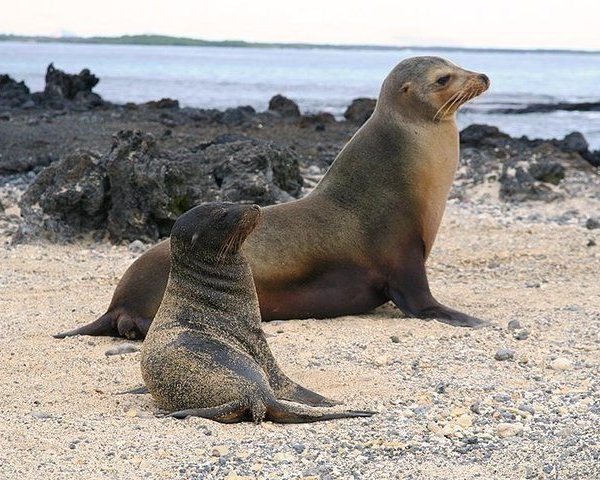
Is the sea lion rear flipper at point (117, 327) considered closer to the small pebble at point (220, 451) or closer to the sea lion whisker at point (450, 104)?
the small pebble at point (220, 451)

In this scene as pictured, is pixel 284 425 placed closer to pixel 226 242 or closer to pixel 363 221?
pixel 226 242

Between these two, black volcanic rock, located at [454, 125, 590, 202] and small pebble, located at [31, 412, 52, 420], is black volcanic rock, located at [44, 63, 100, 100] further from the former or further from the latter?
small pebble, located at [31, 412, 52, 420]

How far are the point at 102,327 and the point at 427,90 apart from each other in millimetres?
2704

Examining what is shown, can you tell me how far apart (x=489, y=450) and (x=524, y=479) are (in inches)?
13.2

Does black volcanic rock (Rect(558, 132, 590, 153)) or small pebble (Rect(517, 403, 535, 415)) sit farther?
black volcanic rock (Rect(558, 132, 590, 153))

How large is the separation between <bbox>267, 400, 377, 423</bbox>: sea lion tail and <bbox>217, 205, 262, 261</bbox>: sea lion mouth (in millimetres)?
818

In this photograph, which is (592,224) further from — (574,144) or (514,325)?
(574,144)

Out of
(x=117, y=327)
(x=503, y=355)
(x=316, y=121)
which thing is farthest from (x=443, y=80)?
(x=316, y=121)

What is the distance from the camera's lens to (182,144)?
56.6 feet

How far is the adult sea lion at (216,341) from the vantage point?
4523 millimetres

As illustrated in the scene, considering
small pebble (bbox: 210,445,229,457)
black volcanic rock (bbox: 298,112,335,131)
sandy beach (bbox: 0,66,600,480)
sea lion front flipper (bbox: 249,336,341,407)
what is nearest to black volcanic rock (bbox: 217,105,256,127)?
black volcanic rock (bbox: 298,112,335,131)

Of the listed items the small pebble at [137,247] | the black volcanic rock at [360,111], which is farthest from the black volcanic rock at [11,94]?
the small pebble at [137,247]

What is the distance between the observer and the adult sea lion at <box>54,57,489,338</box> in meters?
6.51

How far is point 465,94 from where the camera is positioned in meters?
7.23
